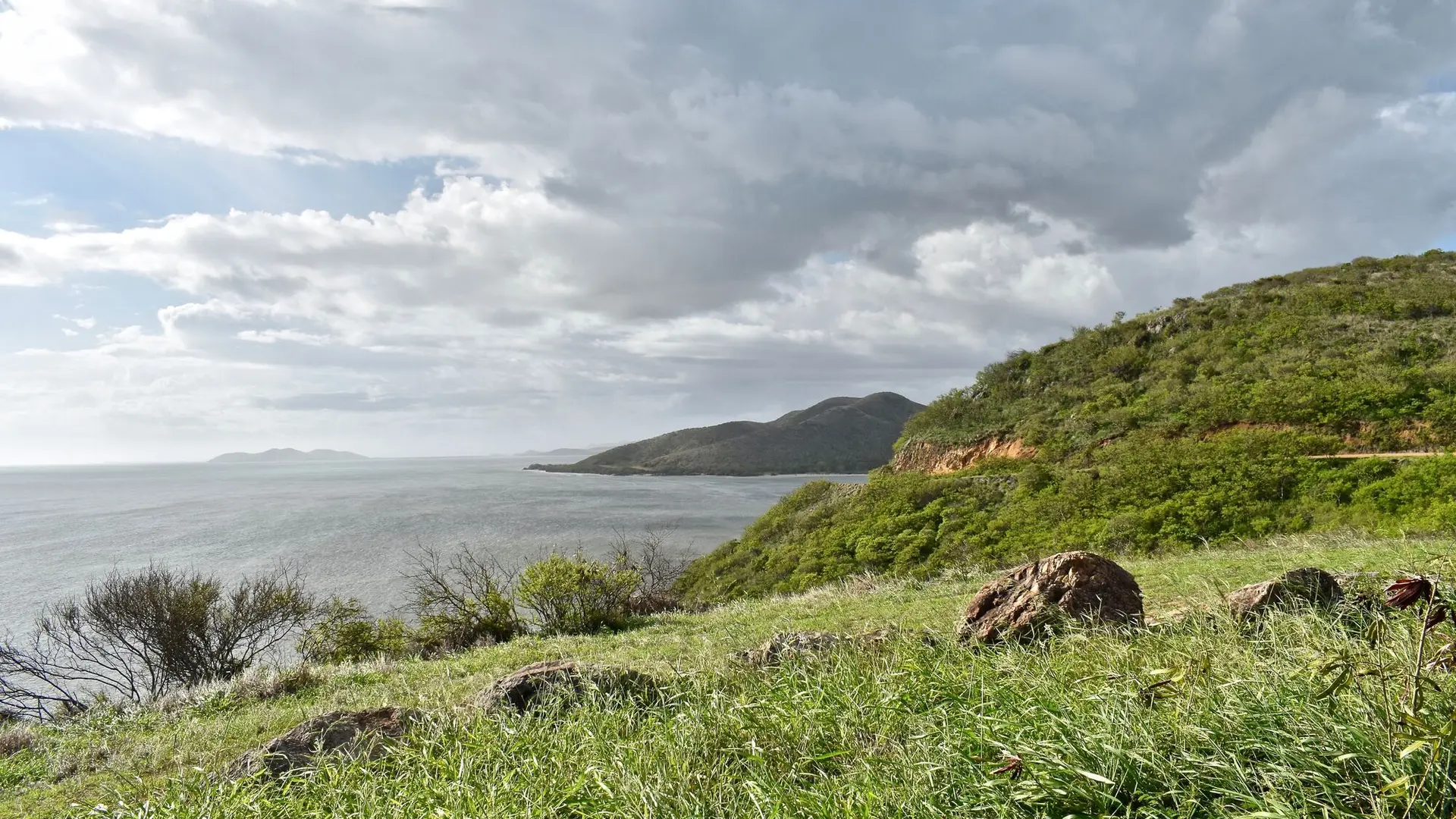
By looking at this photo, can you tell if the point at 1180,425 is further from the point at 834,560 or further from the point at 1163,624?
the point at 1163,624

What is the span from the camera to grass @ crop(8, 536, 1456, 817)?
2.61m

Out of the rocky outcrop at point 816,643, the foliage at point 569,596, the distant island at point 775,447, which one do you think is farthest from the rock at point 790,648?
the distant island at point 775,447

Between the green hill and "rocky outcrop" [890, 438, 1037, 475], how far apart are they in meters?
0.09

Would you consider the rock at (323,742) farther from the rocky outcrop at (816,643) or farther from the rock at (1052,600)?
the rock at (1052,600)

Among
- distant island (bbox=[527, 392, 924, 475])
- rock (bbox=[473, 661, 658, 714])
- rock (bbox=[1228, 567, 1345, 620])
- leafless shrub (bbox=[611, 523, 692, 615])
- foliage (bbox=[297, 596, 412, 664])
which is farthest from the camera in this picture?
distant island (bbox=[527, 392, 924, 475])

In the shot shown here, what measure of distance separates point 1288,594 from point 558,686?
242 inches

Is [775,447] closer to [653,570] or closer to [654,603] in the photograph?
[653,570]

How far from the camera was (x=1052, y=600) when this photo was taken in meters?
6.19

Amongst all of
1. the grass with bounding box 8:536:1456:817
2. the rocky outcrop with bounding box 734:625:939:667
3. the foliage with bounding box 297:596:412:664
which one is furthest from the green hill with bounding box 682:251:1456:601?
the rocky outcrop with bounding box 734:625:939:667

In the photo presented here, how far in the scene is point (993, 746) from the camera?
3258 mm

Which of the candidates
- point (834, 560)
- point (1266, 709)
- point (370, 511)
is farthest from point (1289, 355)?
point (370, 511)

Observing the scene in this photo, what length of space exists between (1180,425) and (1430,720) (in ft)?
75.0

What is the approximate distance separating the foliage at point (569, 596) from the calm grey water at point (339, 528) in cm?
946

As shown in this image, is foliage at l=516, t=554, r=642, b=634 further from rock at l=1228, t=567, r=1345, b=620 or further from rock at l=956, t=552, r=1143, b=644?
rock at l=1228, t=567, r=1345, b=620
